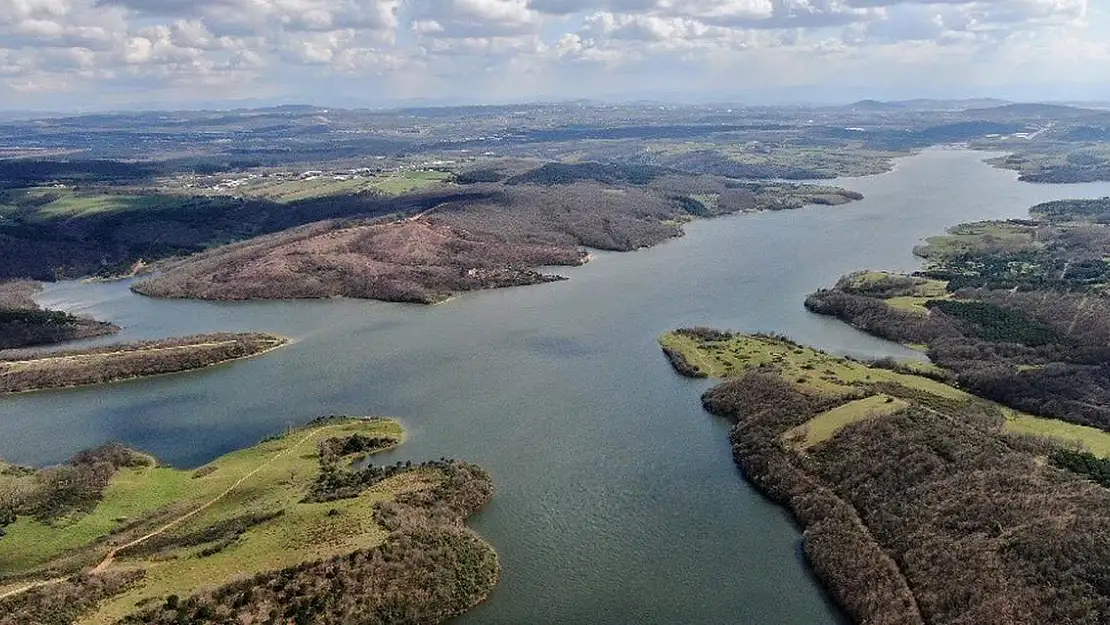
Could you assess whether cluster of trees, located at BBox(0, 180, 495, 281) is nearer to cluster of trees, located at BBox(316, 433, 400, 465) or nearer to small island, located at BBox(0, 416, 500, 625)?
cluster of trees, located at BBox(316, 433, 400, 465)

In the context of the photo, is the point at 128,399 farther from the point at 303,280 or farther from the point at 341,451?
the point at 303,280

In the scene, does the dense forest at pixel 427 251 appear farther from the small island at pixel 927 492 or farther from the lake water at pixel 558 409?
the small island at pixel 927 492

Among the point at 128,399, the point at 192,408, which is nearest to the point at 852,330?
the point at 192,408

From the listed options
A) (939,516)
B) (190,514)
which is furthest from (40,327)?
(939,516)

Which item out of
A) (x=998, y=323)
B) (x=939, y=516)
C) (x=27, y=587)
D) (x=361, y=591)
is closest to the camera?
(x=361, y=591)

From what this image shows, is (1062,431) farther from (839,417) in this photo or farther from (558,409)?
(558,409)

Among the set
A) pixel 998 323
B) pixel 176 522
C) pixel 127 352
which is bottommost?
pixel 127 352

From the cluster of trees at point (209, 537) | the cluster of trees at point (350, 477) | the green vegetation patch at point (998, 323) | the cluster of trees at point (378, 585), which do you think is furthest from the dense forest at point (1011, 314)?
the cluster of trees at point (209, 537)
